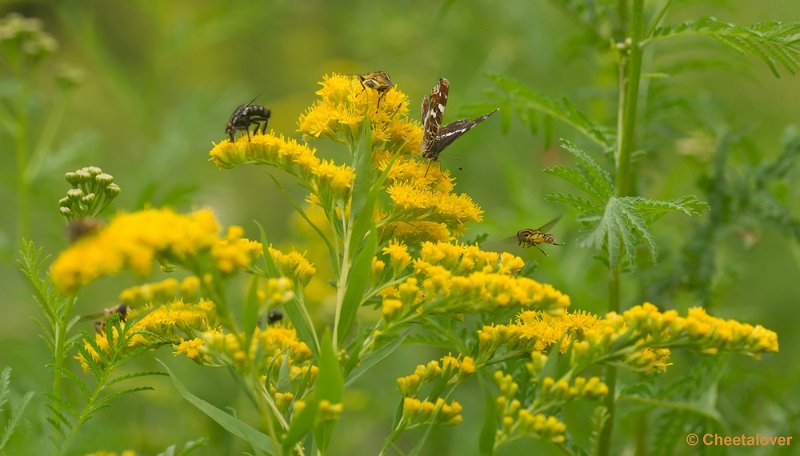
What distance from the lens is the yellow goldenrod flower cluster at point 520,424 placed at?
1851mm

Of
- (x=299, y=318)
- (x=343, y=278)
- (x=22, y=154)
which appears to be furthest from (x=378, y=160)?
(x=22, y=154)

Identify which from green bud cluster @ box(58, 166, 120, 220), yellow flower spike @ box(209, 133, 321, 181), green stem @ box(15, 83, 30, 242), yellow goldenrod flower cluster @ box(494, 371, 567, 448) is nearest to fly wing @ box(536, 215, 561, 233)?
yellow goldenrod flower cluster @ box(494, 371, 567, 448)

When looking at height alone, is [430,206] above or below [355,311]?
above

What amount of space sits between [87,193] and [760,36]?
1.90 m

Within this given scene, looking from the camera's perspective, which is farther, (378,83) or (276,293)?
(378,83)

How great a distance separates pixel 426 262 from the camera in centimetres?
206

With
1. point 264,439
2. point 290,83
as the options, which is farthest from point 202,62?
point 264,439

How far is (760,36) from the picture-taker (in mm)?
2195

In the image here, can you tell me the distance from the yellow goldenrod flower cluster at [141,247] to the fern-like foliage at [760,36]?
141cm

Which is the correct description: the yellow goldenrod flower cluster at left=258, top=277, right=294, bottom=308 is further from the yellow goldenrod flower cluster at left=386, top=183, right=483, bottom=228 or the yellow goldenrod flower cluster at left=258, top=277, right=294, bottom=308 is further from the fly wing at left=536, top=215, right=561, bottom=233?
the fly wing at left=536, top=215, right=561, bottom=233

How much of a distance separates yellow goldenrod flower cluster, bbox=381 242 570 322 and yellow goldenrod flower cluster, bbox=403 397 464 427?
0.68 ft

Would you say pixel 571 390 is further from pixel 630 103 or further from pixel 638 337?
pixel 630 103

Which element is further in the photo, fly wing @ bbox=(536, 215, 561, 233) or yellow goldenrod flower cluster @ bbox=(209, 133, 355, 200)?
fly wing @ bbox=(536, 215, 561, 233)

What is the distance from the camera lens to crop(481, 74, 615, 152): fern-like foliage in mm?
2518
